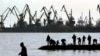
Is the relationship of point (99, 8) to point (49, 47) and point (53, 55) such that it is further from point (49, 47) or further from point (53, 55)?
point (53, 55)

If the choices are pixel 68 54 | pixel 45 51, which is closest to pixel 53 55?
pixel 68 54

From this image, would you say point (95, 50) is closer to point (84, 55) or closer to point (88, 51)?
point (88, 51)

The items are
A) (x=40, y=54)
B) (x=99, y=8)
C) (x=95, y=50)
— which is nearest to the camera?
(x=40, y=54)

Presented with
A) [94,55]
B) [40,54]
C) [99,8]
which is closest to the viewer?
[94,55]

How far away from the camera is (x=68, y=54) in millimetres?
47594

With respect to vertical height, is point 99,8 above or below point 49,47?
above

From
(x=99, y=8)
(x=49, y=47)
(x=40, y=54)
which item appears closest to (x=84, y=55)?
(x=40, y=54)

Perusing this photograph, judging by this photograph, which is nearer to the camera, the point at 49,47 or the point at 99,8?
the point at 49,47

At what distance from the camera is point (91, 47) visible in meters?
52.8

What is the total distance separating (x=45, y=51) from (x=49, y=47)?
2072 mm

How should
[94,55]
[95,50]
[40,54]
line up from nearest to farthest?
[94,55], [40,54], [95,50]

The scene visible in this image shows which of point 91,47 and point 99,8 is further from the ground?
point 99,8

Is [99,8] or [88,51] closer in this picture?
[88,51]

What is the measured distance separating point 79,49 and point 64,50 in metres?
1.66
